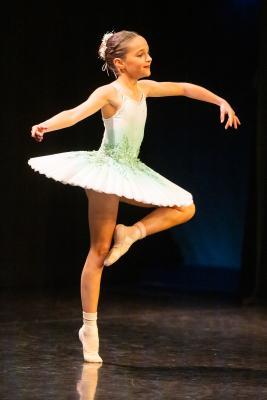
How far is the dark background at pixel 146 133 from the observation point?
19.5 feet

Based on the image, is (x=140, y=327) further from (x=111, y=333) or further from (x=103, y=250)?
(x=103, y=250)

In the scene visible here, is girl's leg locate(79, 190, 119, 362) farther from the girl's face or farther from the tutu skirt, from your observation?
the girl's face

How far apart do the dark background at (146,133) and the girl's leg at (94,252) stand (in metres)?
2.54

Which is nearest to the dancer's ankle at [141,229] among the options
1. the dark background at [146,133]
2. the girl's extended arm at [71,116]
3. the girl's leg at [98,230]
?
the girl's leg at [98,230]

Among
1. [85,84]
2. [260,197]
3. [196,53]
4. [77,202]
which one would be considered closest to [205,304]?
[260,197]

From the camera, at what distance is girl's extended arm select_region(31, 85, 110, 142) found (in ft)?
10.0

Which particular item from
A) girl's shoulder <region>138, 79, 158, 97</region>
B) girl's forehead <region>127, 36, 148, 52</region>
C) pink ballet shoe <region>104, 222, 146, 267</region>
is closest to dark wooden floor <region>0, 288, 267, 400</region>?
pink ballet shoe <region>104, 222, 146, 267</region>

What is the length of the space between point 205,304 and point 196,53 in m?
2.21

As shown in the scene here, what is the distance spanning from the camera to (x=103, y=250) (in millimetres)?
3400

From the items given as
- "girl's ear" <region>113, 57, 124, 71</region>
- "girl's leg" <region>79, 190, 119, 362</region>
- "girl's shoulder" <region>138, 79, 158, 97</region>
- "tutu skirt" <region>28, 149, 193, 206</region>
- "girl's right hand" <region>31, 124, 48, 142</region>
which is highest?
"girl's ear" <region>113, 57, 124, 71</region>

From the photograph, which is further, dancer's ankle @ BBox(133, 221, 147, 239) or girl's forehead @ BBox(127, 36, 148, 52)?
girl's forehead @ BBox(127, 36, 148, 52)

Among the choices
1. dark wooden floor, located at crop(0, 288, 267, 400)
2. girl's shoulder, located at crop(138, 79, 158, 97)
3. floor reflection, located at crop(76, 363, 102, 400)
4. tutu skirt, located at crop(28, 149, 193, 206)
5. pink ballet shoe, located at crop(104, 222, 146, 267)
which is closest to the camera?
floor reflection, located at crop(76, 363, 102, 400)

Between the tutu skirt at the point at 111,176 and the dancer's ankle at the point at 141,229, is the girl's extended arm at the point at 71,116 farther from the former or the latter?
the dancer's ankle at the point at 141,229

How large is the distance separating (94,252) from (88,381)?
1.74ft
